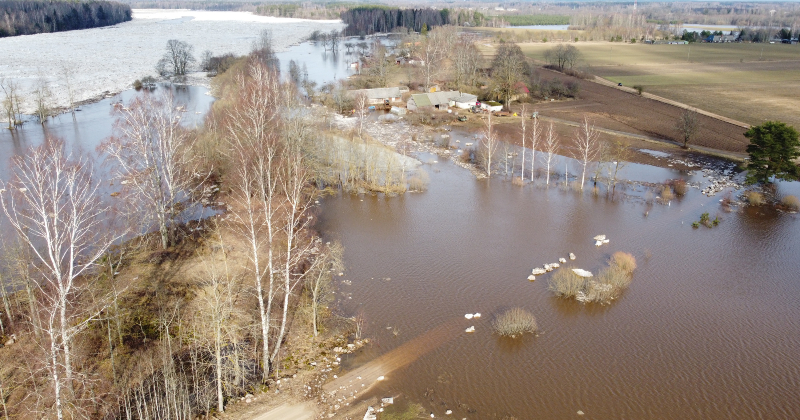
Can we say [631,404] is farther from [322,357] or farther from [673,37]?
[673,37]

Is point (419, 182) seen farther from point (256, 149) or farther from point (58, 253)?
point (58, 253)

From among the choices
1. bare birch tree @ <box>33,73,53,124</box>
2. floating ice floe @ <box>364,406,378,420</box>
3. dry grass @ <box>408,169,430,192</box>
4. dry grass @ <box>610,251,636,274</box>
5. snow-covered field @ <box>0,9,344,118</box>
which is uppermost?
snow-covered field @ <box>0,9,344,118</box>

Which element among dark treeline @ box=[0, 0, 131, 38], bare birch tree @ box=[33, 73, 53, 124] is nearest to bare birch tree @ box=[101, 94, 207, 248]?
bare birch tree @ box=[33, 73, 53, 124]

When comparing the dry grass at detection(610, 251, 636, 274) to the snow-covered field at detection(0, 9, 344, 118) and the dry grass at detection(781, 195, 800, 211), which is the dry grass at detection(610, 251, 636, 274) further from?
the snow-covered field at detection(0, 9, 344, 118)

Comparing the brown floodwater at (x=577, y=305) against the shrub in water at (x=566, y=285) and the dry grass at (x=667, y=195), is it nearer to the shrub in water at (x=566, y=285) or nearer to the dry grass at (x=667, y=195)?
the shrub in water at (x=566, y=285)

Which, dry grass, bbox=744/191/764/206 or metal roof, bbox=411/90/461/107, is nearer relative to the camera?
dry grass, bbox=744/191/764/206

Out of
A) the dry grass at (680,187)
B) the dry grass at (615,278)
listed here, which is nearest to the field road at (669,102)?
the dry grass at (680,187)
